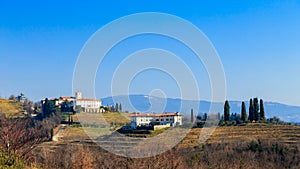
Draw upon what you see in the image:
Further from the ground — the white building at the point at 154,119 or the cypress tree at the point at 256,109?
the cypress tree at the point at 256,109

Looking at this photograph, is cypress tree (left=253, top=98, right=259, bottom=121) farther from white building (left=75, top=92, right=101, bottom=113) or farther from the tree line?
white building (left=75, top=92, right=101, bottom=113)

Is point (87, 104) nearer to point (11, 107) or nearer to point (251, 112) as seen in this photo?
point (11, 107)

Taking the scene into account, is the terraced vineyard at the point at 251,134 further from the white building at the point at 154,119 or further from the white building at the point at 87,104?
the white building at the point at 87,104

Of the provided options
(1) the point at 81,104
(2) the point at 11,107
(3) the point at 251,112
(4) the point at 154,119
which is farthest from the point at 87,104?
(3) the point at 251,112

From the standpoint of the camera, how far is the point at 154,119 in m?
40.8

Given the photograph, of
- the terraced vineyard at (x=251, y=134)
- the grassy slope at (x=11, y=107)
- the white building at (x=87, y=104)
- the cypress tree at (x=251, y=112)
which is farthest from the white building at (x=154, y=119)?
the grassy slope at (x=11, y=107)

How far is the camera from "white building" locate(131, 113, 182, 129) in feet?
130

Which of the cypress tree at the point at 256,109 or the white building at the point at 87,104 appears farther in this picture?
the white building at the point at 87,104

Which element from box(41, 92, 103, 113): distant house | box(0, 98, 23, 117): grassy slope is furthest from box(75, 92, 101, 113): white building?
Answer: box(0, 98, 23, 117): grassy slope

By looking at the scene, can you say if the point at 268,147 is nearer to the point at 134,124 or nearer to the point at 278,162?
the point at 278,162

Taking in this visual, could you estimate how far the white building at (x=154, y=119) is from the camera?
39.7 meters

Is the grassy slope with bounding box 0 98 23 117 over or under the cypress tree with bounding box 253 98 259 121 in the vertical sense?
under

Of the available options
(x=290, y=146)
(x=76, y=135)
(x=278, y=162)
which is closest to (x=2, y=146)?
(x=278, y=162)

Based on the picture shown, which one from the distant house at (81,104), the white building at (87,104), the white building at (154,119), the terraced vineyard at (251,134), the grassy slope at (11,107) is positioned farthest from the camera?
the white building at (87,104)
